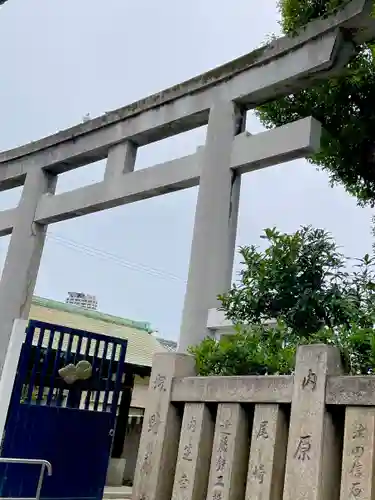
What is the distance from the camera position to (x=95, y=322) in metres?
16.2

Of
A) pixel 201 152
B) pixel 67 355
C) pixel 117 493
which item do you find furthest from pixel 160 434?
pixel 117 493

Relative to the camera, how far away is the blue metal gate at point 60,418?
4.25 meters

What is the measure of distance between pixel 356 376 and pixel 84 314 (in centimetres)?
1438

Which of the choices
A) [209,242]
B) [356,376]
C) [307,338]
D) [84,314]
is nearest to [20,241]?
[209,242]

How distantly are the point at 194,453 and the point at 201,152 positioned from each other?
319 cm

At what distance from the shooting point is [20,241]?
7242 millimetres

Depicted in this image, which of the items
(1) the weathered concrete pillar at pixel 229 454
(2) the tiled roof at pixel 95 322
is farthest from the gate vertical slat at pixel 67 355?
(2) the tiled roof at pixel 95 322

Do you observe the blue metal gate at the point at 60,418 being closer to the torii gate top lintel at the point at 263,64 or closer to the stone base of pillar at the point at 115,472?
the torii gate top lintel at the point at 263,64

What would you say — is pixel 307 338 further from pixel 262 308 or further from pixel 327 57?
pixel 327 57

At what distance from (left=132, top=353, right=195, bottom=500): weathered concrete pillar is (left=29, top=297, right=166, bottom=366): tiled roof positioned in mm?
10155

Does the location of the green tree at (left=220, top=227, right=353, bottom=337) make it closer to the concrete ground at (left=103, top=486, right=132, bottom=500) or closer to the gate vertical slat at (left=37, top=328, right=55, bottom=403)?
the gate vertical slat at (left=37, top=328, right=55, bottom=403)

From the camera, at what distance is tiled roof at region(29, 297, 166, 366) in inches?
585

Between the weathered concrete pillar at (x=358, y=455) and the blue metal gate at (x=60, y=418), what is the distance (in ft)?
8.34

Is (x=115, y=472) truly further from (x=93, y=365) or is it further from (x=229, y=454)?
(x=229, y=454)
